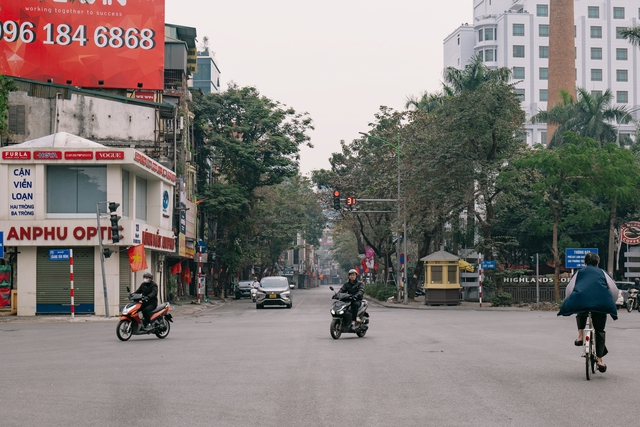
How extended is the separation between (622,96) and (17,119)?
9349 cm

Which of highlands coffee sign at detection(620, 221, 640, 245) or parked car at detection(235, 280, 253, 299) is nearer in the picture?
highlands coffee sign at detection(620, 221, 640, 245)

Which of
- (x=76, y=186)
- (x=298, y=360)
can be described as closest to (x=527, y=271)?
(x=76, y=186)

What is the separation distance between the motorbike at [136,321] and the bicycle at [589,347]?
37.8ft

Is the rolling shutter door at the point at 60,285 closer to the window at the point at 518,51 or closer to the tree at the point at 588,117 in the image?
the tree at the point at 588,117

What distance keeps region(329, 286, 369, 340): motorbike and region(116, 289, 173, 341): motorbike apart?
4090 millimetres

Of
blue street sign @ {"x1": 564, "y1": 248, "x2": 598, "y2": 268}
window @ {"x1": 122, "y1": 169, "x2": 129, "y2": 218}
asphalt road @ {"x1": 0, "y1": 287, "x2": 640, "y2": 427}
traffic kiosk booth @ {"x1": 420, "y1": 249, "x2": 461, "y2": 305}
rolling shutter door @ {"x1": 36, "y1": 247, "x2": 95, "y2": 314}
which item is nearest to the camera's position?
asphalt road @ {"x1": 0, "y1": 287, "x2": 640, "y2": 427}

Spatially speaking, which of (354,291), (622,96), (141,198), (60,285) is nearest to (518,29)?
(622,96)

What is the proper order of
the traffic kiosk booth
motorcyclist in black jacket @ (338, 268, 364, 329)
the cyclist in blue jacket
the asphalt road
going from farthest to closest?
the traffic kiosk booth < motorcyclist in black jacket @ (338, 268, 364, 329) < the cyclist in blue jacket < the asphalt road

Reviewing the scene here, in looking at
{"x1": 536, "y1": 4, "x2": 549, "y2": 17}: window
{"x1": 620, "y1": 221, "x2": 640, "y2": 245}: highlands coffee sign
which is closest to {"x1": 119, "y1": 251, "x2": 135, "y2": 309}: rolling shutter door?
{"x1": 620, "y1": 221, "x2": 640, "y2": 245}: highlands coffee sign

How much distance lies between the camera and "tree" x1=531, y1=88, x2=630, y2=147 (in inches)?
2623

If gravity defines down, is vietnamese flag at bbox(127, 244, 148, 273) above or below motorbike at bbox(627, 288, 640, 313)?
above

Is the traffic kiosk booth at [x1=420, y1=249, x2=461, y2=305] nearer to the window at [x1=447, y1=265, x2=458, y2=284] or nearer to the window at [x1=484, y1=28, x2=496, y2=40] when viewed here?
the window at [x1=447, y1=265, x2=458, y2=284]

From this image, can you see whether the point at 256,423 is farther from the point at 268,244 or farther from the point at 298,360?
the point at 268,244

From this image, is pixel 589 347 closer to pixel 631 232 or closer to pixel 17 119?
pixel 631 232
